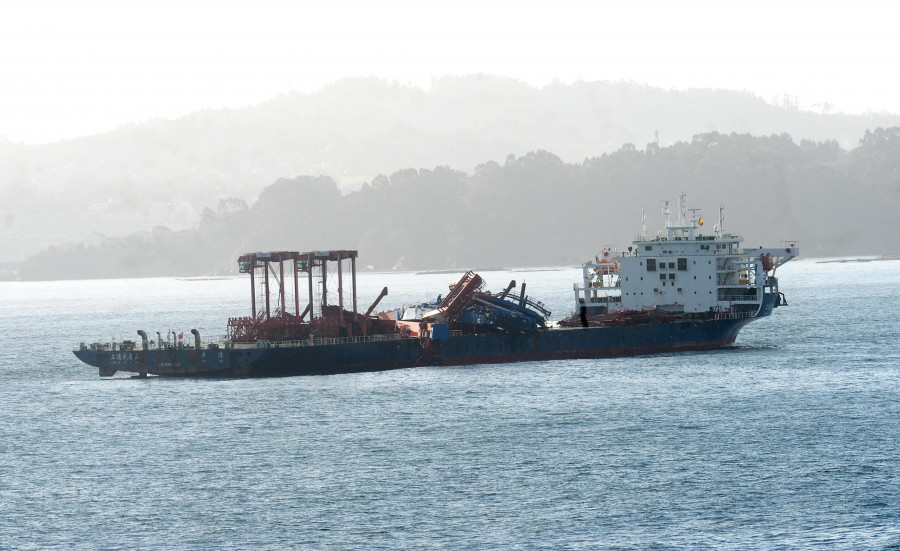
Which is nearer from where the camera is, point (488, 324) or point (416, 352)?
point (416, 352)

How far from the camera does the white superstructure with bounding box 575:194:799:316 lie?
11156 cm

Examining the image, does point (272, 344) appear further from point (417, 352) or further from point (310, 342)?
point (417, 352)

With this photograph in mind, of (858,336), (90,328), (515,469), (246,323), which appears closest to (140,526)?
(515,469)

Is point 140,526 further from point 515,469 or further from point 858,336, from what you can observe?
point 858,336

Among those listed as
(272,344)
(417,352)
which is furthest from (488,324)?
(272,344)

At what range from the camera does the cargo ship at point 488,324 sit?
332 ft

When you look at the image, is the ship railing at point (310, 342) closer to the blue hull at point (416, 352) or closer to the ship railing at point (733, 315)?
the blue hull at point (416, 352)

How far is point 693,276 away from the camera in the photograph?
4400 inches

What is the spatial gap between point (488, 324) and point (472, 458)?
3781 centimetres

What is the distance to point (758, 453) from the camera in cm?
6688

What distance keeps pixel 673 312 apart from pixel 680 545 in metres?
62.1

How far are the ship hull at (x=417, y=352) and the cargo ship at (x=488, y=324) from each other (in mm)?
86

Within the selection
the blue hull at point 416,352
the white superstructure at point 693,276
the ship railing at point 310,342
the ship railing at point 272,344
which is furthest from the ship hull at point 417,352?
the white superstructure at point 693,276

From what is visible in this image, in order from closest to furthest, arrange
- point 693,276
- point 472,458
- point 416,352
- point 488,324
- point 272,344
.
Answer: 1. point 472,458
2. point 272,344
3. point 416,352
4. point 488,324
5. point 693,276
